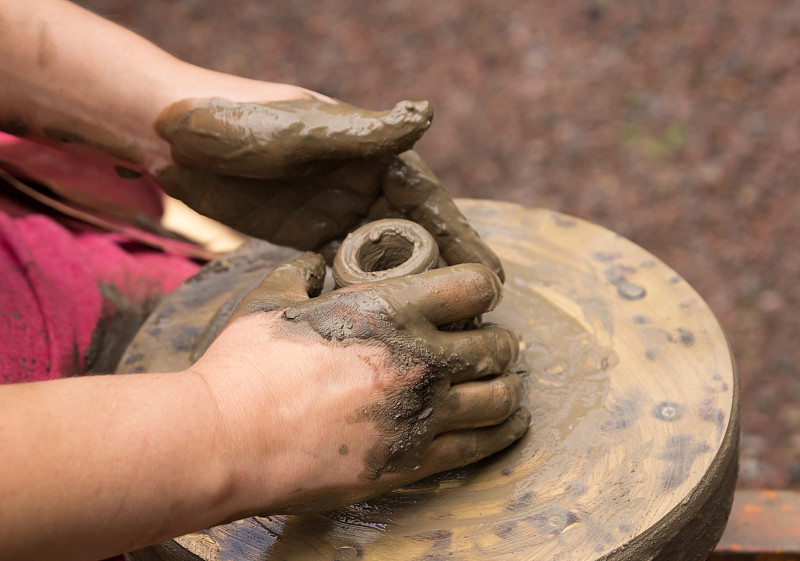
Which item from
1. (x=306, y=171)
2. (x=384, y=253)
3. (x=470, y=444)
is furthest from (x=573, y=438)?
(x=306, y=171)

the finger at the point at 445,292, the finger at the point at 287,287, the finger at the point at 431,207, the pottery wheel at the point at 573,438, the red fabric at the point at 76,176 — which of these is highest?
the red fabric at the point at 76,176

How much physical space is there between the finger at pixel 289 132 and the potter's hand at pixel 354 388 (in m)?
0.28

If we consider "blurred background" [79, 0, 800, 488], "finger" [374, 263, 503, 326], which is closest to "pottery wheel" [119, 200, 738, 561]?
"finger" [374, 263, 503, 326]

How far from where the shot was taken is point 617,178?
141 inches

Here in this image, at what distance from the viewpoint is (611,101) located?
380 centimetres

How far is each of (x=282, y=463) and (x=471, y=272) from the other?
1.41 ft

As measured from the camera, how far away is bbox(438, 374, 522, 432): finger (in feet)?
3.92

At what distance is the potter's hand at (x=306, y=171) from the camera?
137 cm

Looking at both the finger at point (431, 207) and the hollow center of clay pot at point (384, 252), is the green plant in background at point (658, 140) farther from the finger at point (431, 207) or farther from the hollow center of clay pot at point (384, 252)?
the hollow center of clay pot at point (384, 252)

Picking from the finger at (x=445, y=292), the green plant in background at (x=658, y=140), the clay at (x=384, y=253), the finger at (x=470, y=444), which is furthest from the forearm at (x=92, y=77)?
the green plant in background at (x=658, y=140)

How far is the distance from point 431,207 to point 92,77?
2.37 ft

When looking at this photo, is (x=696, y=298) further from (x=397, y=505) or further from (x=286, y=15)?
(x=286, y=15)

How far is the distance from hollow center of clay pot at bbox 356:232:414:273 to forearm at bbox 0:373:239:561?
42 cm

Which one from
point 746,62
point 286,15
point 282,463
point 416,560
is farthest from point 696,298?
point 286,15
